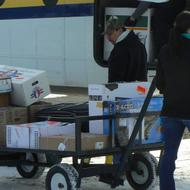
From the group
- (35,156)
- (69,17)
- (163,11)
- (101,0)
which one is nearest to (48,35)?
(69,17)

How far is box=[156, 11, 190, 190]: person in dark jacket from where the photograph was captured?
4.85 metres

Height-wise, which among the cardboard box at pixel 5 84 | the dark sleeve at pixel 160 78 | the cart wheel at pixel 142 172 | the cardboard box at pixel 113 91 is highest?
the dark sleeve at pixel 160 78

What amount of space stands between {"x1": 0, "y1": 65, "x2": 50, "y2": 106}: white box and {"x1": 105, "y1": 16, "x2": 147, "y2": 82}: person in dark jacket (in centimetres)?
70

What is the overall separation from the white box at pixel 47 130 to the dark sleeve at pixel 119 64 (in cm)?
73

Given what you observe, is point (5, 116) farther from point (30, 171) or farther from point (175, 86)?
point (175, 86)

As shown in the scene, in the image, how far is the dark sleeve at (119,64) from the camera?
6094mm

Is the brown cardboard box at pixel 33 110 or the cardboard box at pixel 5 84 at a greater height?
the cardboard box at pixel 5 84

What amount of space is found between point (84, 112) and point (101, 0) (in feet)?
11.0

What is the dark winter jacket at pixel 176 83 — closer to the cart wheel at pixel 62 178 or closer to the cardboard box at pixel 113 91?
the cardboard box at pixel 113 91

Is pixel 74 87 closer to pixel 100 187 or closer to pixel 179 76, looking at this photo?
pixel 100 187

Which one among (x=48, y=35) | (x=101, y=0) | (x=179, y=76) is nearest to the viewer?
(x=179, y=76)

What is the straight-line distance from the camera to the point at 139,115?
5.32 metres

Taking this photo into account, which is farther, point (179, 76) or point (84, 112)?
point (84, 112)

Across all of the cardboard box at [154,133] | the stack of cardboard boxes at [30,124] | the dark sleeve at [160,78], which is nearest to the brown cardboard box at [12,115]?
the stack of cardboard boxes at [30,124]
